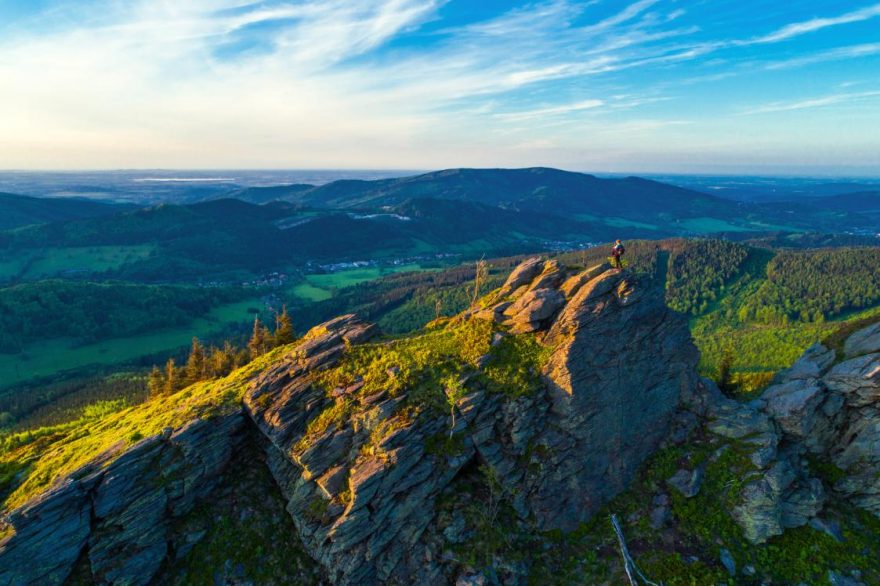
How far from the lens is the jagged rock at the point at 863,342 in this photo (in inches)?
1564

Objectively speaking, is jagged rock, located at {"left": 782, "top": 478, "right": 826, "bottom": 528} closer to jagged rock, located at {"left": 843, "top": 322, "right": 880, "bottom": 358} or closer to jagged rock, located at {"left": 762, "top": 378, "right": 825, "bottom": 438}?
jagged rock, located at {"left": 762, "top": 378, "right": 825, "bottom": 438}

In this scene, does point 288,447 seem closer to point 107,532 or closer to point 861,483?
point 107,532

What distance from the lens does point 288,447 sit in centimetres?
3678

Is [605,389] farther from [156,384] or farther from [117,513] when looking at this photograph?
[156,384]

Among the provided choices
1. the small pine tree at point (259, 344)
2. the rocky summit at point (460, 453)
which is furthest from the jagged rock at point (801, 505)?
the small pine tree at point (259, 344)

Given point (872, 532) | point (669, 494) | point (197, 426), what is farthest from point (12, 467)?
point (872, 532)

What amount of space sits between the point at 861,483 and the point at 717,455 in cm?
1196

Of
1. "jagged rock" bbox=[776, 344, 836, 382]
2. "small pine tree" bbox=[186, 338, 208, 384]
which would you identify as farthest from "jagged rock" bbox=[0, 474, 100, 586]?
"jagged rock" bbox=[776, 344, 836, 382]

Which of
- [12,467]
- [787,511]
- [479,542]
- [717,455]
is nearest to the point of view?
Answer: [479,542]

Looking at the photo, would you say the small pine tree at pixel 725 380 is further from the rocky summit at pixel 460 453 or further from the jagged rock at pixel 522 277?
the jagged rock at pixel 522 277

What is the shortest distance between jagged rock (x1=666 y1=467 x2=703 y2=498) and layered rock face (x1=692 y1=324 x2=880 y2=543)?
3.15 meters

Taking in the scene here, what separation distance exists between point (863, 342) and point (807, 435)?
10968 mm

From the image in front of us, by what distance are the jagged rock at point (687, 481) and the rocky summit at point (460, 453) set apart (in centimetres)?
16

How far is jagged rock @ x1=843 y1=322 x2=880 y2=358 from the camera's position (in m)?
39.7
